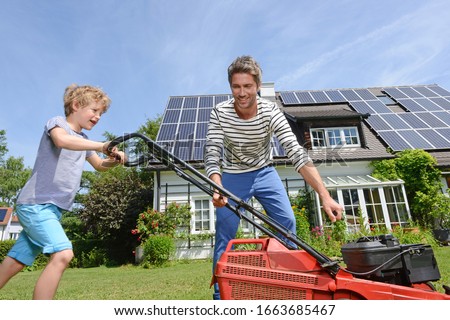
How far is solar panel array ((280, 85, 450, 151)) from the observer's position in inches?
429

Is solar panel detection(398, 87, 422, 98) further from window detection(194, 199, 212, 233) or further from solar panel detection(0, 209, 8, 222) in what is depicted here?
solar panel detection(0, 209, 8, 222)

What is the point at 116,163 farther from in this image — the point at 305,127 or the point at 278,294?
the point at 305,127

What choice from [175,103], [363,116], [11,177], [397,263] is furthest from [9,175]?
[397,263]

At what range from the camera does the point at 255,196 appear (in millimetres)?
2447

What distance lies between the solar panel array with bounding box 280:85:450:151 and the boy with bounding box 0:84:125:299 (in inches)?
423

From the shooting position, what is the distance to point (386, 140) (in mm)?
10977

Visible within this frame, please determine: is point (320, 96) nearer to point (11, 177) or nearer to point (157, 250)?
point (157, 250)

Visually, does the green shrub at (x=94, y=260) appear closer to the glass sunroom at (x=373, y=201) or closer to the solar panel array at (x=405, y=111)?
the glass sunroom at (x=373, y=201)

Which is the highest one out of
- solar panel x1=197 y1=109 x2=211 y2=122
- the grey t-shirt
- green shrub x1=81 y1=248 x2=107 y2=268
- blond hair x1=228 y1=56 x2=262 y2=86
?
solar panel x1=197 y1=109 x2=211 y2=122

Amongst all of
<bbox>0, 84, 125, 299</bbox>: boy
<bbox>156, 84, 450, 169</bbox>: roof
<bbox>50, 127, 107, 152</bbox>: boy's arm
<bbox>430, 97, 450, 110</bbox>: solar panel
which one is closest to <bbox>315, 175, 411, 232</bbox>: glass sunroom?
<bbox>156, 84, 450, 169</bbox>: roof

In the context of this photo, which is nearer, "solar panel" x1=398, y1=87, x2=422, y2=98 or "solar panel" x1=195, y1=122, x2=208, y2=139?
"solar panel" x1=195, y1=122, x2=208, y2=139

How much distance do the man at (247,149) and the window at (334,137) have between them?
374 inches

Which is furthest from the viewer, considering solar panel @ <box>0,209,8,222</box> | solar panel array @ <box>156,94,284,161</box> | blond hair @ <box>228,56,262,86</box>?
solar panel @ <box>0,209,8,222</box>
